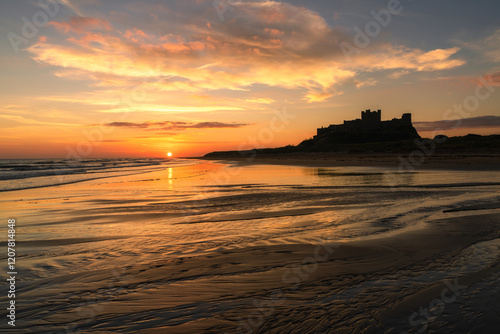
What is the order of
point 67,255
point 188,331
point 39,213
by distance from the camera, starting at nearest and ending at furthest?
1. point 188,331
2. point 67,255
3. point 39,213

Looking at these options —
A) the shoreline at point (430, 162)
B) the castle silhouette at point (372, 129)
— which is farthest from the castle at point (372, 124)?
the shoreline at point (430, 162)

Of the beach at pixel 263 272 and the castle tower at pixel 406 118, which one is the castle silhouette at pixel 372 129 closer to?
the castle tower at pixel 406 118

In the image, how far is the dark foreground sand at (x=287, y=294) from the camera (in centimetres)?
354

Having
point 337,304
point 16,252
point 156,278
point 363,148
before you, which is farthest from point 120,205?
point 363,148

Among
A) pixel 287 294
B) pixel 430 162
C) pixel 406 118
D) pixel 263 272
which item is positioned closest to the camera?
pixel 287 294

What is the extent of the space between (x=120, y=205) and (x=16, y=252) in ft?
20.9

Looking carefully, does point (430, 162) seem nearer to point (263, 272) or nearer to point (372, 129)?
point (263, 272)

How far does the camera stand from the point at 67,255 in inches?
Result: 243

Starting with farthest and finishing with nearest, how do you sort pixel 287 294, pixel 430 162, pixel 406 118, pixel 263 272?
pixel 406 118, pixel 430 162, pixel 263 272, pixel 287 294

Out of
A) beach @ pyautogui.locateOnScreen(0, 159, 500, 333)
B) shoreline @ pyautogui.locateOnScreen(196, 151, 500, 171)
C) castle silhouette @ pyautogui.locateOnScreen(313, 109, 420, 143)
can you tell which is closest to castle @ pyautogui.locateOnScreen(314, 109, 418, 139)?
castle silhouette @ pyautogui.locateOnScreen(313, 109, 420, 143)

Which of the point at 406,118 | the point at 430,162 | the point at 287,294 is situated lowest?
the point at 287,294

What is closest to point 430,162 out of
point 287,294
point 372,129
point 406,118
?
point 287,294

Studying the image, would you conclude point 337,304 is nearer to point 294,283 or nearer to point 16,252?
point 294,283

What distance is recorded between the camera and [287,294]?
168 inches
